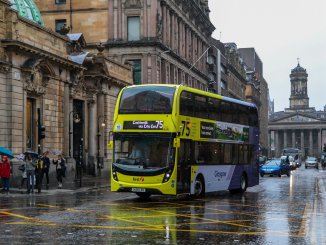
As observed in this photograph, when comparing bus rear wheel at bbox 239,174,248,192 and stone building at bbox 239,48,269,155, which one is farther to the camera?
stone building at bbox 239,48,269,155

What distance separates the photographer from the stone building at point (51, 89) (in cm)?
3350

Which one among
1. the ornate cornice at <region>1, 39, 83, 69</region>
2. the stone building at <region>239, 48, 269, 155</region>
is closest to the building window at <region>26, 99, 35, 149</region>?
the ornate cornice at <region>1, 39, 83, 69</region>

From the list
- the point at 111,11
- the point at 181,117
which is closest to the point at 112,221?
the point at 181,117

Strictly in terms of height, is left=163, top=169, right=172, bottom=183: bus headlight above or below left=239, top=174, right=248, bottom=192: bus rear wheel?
above

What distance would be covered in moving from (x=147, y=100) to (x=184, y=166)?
2892mm

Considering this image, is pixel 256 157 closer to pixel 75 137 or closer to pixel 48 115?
pixel 48 115

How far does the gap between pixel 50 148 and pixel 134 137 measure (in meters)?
18.1

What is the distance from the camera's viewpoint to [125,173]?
2217 centimetres

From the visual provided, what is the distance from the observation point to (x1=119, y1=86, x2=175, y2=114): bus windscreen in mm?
21981

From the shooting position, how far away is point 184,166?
22766mm

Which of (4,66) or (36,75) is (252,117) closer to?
(4,66)

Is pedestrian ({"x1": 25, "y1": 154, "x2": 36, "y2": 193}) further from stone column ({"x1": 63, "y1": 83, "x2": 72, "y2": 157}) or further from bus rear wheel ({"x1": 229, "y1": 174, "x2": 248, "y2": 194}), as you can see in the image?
stone column ({"x1": 63, "y1": 83, "x2": 72, "y2": 157})

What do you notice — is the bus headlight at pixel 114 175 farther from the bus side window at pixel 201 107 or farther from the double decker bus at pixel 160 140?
the bus side window at pixel 201 107

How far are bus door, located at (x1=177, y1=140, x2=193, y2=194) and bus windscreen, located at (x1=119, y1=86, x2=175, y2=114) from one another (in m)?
1.60
